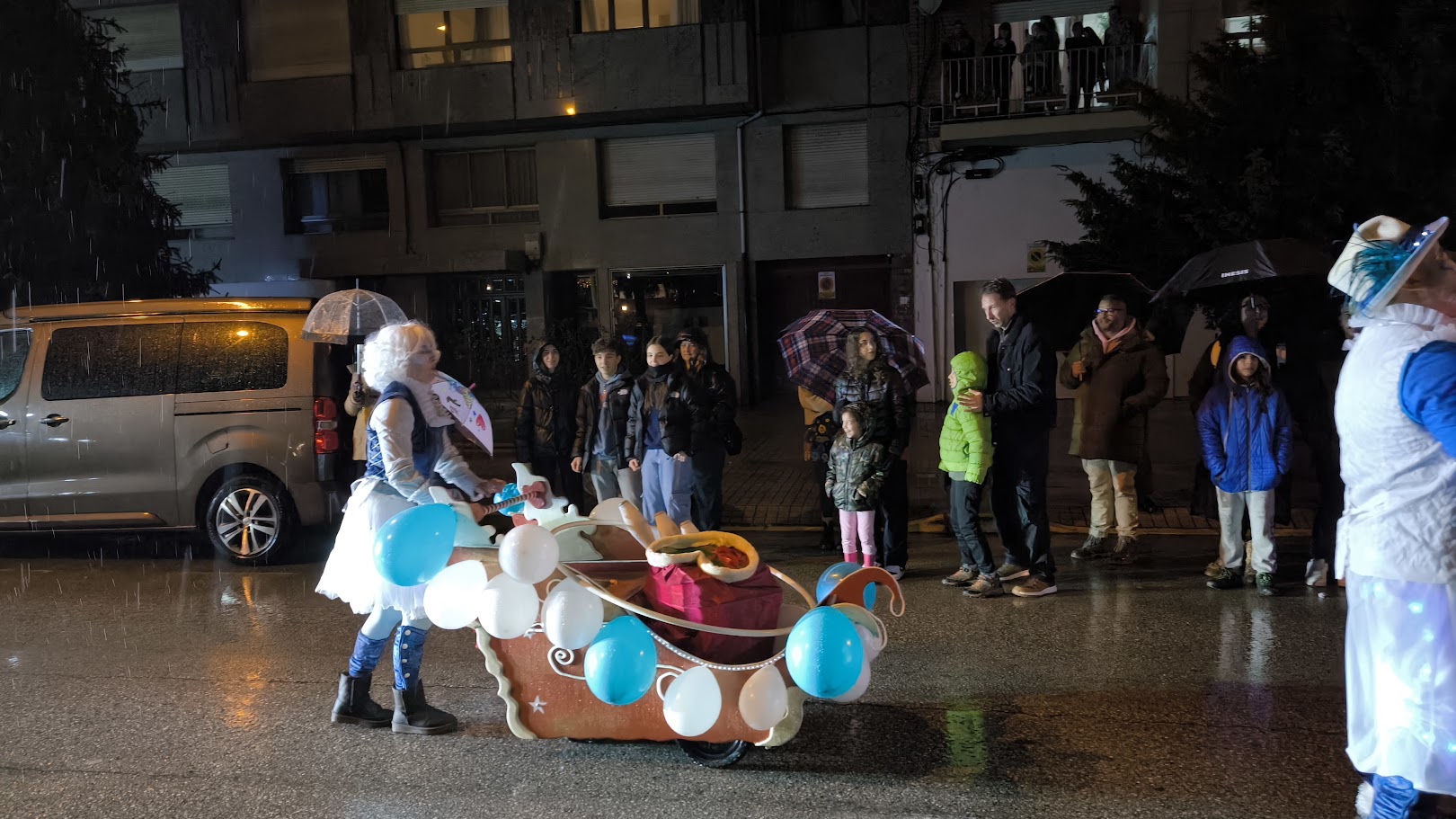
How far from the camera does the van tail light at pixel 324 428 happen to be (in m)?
7.86

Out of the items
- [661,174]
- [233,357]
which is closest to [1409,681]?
[233,357]

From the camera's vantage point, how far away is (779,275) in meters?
19.1

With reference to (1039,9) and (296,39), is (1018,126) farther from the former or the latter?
(296,39)

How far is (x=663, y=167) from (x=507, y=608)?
16.0 meters

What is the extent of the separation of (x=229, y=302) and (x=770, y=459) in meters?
6.41

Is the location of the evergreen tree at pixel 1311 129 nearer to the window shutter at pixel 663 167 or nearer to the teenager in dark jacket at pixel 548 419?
the teenager in dark jacket at pixel 548 419

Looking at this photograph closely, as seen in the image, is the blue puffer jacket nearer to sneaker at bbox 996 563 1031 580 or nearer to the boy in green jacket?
sneaker at bbox 996 563 1031 580

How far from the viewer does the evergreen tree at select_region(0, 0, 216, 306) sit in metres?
13.5

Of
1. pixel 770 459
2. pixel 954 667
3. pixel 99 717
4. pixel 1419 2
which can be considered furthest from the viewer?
pixel 770 459

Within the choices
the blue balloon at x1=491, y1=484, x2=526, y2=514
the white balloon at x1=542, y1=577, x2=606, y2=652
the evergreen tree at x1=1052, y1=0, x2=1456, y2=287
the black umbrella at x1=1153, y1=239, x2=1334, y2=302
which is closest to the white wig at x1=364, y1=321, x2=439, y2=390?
the blue balloon at x1=491, y1=484, x2=526, y2=514

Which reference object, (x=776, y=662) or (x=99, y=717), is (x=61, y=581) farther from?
(x=776, y=662)

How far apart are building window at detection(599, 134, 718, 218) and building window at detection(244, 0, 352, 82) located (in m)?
5.22

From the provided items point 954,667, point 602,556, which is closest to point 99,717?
point 602,556

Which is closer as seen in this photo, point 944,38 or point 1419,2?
point 1419,2
